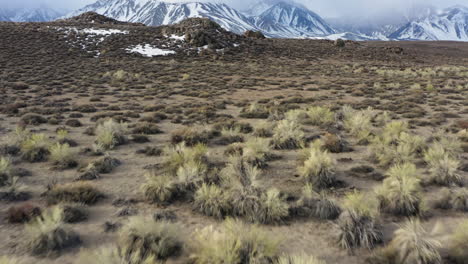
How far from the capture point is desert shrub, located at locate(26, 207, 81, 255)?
4.41 metres

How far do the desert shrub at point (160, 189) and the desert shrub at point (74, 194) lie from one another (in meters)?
1.05

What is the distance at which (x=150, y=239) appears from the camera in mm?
4402

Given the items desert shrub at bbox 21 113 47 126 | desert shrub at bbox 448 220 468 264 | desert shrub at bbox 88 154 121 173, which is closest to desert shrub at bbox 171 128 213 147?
desert shrub at bbox 88 154 121 173

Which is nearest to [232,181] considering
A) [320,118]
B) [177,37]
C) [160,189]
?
[160,189]

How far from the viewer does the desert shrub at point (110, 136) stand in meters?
9.16

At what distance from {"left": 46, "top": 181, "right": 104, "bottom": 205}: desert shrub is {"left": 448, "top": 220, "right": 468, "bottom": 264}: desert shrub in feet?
21.9

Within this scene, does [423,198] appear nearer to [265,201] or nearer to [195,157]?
[265,201]

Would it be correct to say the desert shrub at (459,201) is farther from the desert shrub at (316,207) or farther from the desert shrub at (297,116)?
the desert shrub at (297,116)

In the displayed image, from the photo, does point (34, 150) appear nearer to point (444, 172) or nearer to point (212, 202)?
point (212, 202)

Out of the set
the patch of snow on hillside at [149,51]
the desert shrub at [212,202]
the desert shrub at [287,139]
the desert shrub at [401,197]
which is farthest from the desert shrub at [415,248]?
the patch of snow on hillside at [149,51]

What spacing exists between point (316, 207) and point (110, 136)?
7.14m

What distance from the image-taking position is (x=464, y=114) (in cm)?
1426

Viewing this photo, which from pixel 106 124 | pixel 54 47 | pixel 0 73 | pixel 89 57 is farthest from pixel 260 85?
pixel 54 47

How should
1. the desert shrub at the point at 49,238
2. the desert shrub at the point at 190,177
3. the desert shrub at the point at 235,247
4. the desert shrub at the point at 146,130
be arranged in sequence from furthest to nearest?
the desert shrub at the point at 146,130, the desert shrub at the point at 190,177, the desert shrub at the point at 49,238, the desert shrub at the point at 235,247
